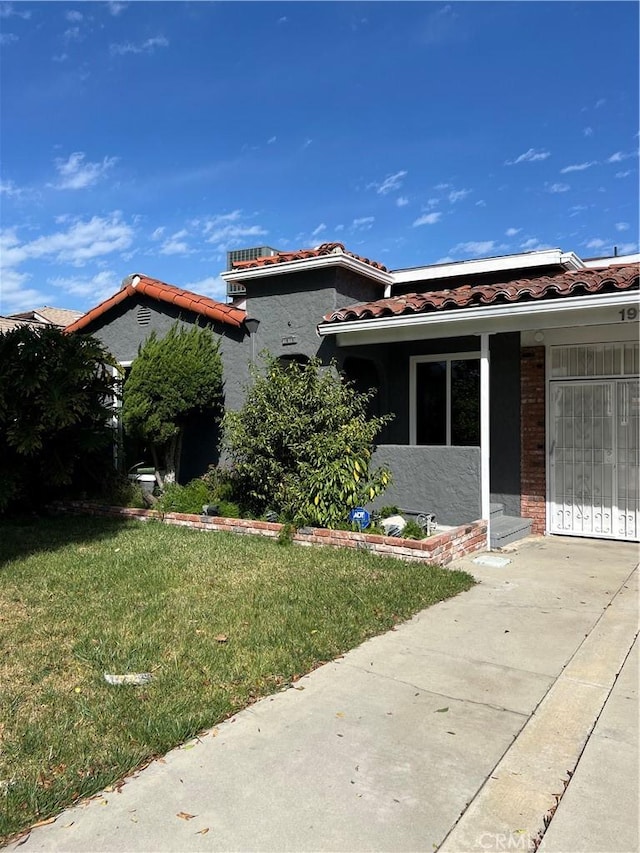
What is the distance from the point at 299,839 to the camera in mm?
2580

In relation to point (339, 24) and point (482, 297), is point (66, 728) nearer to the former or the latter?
point (482, 297)

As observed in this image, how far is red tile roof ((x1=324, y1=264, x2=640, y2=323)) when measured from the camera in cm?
740

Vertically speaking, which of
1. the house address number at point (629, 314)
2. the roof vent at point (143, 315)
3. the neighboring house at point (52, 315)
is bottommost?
the house address number at point (629, 314)

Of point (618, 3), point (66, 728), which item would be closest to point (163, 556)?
point (66, 728)

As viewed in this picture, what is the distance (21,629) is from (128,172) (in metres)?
11.5

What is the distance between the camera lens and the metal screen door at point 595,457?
881 cm

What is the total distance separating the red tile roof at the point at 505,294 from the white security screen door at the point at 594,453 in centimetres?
153

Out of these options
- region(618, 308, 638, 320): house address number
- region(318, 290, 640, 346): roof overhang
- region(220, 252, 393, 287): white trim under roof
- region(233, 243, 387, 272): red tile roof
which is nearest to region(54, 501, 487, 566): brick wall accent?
region(318, 290, 640, 346): roof overhang

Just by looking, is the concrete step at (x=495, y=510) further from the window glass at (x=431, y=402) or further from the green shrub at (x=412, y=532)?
the window glass at (x=431, y=402)

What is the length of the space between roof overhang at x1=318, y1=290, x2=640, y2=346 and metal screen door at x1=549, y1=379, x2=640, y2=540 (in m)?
1.58

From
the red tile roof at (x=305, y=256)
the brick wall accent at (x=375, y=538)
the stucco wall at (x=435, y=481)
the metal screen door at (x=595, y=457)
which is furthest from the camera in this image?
the red tile roof at (x=305, y=256)

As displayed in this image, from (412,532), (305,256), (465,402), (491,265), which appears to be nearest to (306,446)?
(412,532)

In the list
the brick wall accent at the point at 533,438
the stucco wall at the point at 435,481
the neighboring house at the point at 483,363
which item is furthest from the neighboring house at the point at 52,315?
the brick wall accent at the point at 533,438

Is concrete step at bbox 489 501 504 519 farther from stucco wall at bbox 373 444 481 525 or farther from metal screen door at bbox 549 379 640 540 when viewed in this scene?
metal screen door at bbox 549 379 640 540
